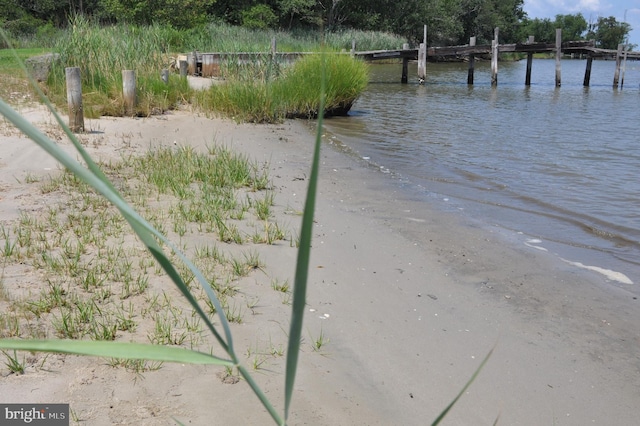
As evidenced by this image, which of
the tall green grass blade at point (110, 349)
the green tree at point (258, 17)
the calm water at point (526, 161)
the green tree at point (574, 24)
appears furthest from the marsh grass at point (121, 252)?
the green tree at point (574, 24)

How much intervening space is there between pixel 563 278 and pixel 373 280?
1.63 metres

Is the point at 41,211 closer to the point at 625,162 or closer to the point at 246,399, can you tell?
the point at 246,399

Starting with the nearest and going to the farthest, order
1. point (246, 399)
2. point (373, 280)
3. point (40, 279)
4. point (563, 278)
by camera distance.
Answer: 1. point (246, 399)
2. point (40, 279)
3. point (373, 280)
4. point (563, 278)

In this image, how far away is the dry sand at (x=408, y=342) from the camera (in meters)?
2.60

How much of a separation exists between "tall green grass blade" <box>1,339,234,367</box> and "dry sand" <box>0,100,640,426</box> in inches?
44.4

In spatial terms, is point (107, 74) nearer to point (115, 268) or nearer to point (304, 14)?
point (115, 268)

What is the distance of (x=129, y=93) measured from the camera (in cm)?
1065

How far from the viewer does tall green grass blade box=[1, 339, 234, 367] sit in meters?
0.76

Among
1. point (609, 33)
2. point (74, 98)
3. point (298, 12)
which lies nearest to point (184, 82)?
point (74, 98)

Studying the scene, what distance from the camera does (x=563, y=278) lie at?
188 inches

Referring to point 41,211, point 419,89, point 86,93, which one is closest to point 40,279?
point 41,211

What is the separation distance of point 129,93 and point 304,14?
37.1 metres

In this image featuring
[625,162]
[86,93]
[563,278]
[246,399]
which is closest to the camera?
[246,399]

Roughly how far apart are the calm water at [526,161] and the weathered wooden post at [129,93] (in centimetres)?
389
